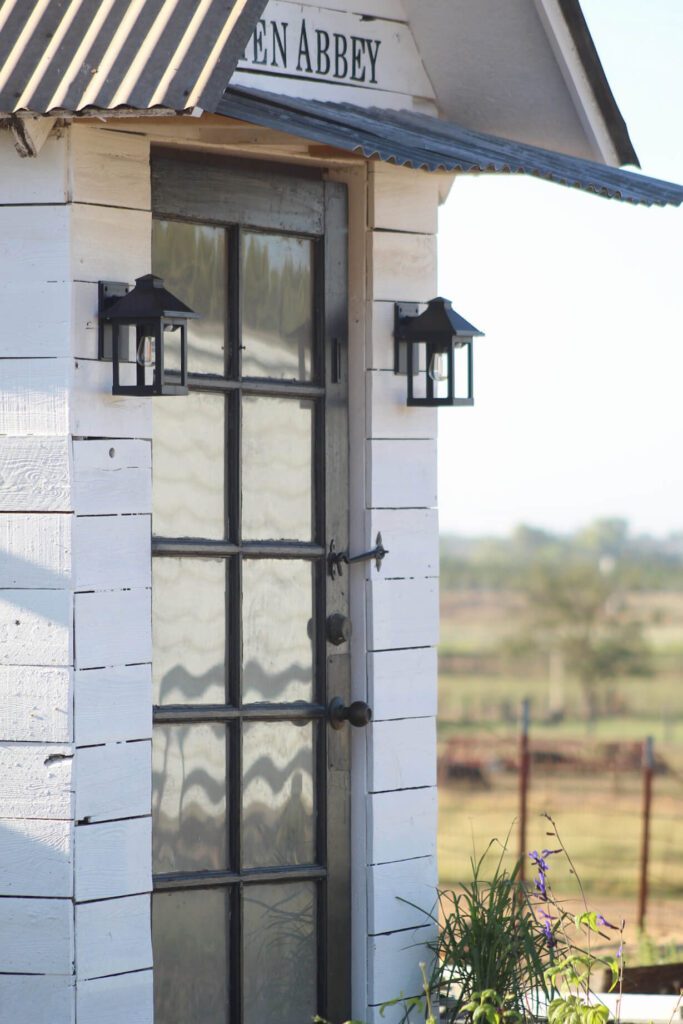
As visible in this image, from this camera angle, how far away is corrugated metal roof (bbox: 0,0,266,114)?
330 centimetres

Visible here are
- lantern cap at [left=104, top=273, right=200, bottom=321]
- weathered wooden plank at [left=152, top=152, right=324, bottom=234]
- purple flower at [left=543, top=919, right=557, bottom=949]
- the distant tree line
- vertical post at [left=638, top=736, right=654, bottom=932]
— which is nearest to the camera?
lantern cap at [left=104, top=273, right=200, bottom=321]

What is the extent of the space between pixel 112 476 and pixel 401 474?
906 mm

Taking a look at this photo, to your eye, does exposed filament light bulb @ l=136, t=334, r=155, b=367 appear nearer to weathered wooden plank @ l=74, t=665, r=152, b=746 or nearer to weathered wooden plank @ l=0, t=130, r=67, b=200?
weathered wooden plank @ l=0, t=130, r=67, b=200

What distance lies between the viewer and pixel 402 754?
4.24m

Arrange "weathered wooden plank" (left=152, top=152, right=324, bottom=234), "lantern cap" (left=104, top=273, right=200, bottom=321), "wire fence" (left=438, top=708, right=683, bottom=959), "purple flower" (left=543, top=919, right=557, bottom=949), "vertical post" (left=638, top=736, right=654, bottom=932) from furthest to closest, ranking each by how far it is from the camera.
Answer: "wire fence" (left=438, top=708, right=683, bottom=959), "vertical post" (left=638, top=736, right=654, bottom=932), "purple flower" (left=543, top=919, right=557, bottom=949), "weathered wooden plank" (left=152, top=152, right=324, bottom=234), "lantern cap" (left=104, top=273, right=200, bottom=321)

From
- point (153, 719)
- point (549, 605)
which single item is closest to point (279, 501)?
point (153, 719)

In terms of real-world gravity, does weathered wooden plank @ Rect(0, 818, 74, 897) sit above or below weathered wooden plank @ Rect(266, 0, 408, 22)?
below

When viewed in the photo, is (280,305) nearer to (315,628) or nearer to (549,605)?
(315,628)

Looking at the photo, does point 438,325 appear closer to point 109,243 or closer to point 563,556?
point 109,243

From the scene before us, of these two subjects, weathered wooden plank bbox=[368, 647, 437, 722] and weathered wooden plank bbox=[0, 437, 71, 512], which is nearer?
weathered wooden plank bbox=[0, 437, 71, 512]

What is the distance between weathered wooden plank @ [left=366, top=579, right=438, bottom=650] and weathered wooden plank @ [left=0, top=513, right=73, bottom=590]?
93 centimetres

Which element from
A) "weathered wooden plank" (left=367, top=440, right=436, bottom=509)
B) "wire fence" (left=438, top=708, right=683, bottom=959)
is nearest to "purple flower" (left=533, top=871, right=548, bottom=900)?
"weathered wooden plank" (left=367, top=440, right=436, bottom=509)

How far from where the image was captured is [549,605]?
65.6 metres

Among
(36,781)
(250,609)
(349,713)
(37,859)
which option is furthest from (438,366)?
(37,859)
